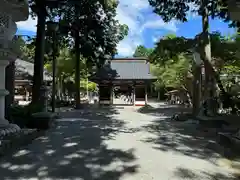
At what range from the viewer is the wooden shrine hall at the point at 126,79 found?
29.9 meters

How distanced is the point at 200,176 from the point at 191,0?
10.6 meters

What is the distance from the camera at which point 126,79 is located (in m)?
30.0

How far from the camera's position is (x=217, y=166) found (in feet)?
18.7

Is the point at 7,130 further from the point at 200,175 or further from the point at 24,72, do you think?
the point at 24,72

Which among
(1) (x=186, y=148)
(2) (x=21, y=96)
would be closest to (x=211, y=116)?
(1) (x=186, y=148)

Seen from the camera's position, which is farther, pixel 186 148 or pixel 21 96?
pixel 21 96

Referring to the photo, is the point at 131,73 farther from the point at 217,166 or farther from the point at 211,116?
the point at 217,166

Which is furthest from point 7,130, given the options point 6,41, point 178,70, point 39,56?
point 178,70

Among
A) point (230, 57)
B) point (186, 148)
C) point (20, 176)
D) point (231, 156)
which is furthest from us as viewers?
point (230, 57)

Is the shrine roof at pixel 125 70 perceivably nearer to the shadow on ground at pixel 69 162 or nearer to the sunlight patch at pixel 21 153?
the shadow on ground at pixel 69 162

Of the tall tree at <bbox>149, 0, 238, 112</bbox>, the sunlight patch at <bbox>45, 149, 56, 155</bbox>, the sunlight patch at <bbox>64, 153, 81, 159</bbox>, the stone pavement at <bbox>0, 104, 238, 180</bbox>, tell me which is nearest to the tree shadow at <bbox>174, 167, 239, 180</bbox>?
the stone pavement at <bbox>0, 104, 238, 180</bbox>

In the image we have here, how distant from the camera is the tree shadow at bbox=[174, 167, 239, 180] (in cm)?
493

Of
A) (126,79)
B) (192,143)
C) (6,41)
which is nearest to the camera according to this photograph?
(6,41)

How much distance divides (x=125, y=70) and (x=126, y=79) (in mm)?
1835
